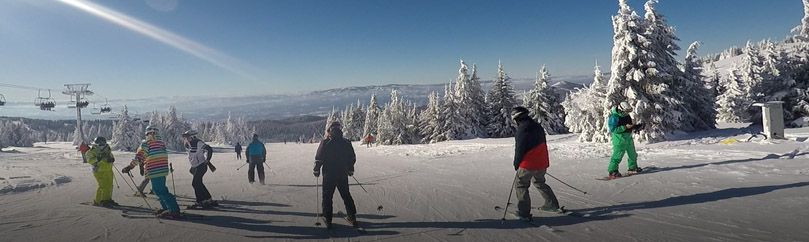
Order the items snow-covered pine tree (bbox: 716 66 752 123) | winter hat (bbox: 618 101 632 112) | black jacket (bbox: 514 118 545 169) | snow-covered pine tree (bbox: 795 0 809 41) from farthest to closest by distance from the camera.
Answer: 1. snow-covered pine tree (bbox: 716 66 752 123)
2. snow-covered pine tree (bbox: 795 0 809 41)
3. winter hat (bbox: 618 101 632 112)
4. black jacket (bbox: 514 118 545 169)

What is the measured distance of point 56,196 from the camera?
12.0 meters

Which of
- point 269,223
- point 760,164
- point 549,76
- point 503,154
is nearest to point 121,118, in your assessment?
point 549,76

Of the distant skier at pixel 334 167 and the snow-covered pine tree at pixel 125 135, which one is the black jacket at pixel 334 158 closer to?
the distant skier at pixel 334 167

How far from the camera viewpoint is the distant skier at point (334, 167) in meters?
7.17

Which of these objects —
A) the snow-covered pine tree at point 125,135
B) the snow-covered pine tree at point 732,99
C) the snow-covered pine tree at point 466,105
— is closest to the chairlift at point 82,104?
the snow-covered pine tree at point 125,135

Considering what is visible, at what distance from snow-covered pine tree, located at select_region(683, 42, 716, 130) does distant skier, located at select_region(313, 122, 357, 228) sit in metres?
23.6

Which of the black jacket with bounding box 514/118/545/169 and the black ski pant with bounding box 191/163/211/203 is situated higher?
the black jacket with bounding box 514/118/545/169

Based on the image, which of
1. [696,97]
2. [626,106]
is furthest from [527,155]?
[696,97]

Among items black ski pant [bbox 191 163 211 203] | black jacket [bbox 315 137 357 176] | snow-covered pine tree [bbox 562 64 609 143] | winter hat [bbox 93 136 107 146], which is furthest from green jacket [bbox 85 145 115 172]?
snow-covered pine tree [bbox 562 64 609 143]

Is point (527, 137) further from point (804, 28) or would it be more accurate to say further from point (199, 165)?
point (804, 28)

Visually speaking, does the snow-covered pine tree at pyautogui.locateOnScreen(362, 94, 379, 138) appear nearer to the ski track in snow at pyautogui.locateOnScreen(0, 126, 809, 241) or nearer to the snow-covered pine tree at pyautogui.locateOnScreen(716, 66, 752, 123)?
the snow-covered pine tree at pyautogui.locateOnScreen(716, 66, 752, 123)

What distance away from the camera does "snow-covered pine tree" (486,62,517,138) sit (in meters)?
51.0

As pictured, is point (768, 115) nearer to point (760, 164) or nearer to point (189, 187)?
point (760, 164)

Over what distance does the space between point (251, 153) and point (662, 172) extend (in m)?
12.1
